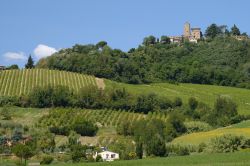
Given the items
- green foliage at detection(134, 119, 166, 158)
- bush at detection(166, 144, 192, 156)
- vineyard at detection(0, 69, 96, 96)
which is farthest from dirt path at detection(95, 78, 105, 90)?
bush at detection(166, 144, 192, 156)

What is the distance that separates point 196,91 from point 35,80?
33446 millimetres

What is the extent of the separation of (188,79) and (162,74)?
6.25m

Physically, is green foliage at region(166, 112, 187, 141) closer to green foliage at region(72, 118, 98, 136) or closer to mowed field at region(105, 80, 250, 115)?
green foliage at region(72, 118, 98, 136)

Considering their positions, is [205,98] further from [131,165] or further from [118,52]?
[131,165]

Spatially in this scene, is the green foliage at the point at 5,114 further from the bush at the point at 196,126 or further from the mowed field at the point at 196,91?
the bush at the point at 196,126

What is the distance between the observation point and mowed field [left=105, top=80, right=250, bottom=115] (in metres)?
108

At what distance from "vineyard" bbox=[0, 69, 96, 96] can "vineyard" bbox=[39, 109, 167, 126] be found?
42.5 ft

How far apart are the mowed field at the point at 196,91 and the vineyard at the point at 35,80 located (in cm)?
609

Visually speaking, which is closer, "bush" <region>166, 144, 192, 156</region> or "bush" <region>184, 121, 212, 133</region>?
"bush" <region>166, 144, 192, 156</region>

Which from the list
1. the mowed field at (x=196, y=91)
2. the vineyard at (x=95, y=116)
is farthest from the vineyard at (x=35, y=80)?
the vineyard at (x=95, y=116)

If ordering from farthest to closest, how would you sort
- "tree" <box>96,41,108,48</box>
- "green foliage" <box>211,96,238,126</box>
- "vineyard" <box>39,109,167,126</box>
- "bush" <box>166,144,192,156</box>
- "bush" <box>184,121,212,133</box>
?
1. "tree" <box>96,41,108,48</box>
2. "green foliage" <box>211,96,238,126</box>
3. "vineyard" <box>39,109,167,126</box>
4. "bush" <box>184,121,212,133</box>
5. "bush" <box>166,144,192,156</box>

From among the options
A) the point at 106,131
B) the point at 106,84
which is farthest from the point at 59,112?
the point at 106,84

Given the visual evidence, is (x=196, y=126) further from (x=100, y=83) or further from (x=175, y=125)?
(x=100, y=83)

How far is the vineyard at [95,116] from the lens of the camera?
3443 inches
